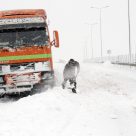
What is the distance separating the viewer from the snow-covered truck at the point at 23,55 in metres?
17.2

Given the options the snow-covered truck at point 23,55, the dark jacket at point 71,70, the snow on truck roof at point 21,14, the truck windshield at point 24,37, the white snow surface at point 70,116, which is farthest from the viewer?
the dark jacket at point 71,70

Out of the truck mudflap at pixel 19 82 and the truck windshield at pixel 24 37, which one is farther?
the truck windshield at pixel 24 37

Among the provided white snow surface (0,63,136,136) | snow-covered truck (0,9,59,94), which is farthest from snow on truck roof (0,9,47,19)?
white snow surface (0,63,136,136)

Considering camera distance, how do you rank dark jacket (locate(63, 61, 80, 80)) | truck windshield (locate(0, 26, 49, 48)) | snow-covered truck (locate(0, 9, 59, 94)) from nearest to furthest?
snow-covered truck (locate(0, 9, 59, 94)) < truck windshield (locate(0, 26, 49, 48)) < dark jacket (locate(63, 61, 80, 80))

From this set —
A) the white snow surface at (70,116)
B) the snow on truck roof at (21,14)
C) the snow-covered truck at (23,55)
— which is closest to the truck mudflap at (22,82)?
the snow-covered truck at (23,55)

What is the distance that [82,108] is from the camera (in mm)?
14305

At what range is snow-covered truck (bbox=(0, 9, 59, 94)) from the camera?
17156 millimetres

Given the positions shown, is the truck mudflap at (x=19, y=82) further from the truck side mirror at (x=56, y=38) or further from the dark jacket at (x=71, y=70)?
the dark jacket at (x=71, y=70)

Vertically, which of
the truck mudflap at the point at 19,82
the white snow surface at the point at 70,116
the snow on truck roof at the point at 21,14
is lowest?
the white snow surface at the point at 70,116

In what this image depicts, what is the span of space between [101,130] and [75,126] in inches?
27.2

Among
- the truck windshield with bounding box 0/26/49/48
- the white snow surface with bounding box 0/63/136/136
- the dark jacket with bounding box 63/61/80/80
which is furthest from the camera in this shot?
the dark jacket with bounding box 63/61/80/80

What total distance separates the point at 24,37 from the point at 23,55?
0.80 m

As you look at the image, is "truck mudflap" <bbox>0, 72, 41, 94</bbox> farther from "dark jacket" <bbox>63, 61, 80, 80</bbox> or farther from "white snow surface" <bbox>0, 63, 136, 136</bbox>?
"dark jacket" <bbox>63, 61, 80, 80</bbox>

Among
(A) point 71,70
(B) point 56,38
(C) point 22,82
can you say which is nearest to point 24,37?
(B) point 56,38
